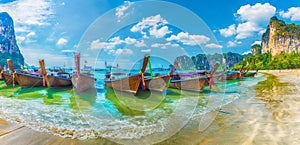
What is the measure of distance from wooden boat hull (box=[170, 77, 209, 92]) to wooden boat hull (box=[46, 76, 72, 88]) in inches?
442

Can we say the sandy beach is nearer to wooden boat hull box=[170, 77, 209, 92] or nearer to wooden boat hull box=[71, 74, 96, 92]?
wooden boat hull box=[170, 77, 209, 92]

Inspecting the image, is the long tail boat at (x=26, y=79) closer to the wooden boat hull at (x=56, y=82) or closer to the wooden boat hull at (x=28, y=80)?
the wooden boat hull at (x=28, y=80)

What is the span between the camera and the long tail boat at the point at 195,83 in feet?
44.0

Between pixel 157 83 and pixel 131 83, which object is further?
pixel 157 83

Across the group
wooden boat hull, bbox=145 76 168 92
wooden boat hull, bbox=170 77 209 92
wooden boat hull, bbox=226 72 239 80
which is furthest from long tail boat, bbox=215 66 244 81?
wooden boat hull, bbox=145 76 168 92

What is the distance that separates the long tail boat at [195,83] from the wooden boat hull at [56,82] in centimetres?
1122

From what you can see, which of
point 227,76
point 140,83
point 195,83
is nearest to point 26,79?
point 140,83

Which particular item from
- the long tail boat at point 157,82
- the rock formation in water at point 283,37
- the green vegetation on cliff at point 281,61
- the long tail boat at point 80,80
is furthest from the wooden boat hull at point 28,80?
the rock formation in water at point 283,37

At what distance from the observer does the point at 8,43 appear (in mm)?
126938

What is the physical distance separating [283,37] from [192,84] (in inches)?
4036

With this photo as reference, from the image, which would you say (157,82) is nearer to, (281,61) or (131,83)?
(131,83)

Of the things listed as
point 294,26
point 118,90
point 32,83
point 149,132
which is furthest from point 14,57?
point 294,26

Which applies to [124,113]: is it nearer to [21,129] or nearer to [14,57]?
[21,129]

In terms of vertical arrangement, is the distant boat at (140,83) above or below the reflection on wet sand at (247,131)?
above
